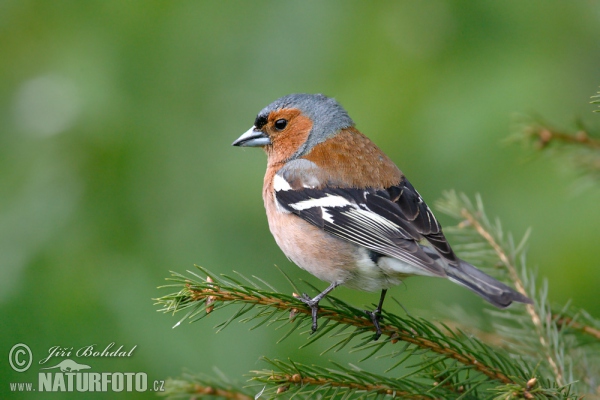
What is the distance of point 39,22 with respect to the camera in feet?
17.8

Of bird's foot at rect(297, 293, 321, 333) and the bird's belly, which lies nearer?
bird's foot at rect(297, 293, 321, 333)

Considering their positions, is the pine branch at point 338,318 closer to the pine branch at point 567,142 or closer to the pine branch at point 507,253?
the pine branch at point 507,253

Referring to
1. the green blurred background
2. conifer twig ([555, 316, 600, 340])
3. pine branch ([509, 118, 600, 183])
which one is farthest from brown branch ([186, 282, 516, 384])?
pine branch ([509, 118, 600, 183])

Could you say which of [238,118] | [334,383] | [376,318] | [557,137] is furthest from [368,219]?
[238,118]

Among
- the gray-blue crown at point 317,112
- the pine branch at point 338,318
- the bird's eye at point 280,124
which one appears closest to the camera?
the pine branch at point 338,318

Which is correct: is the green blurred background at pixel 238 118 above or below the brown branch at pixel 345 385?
above

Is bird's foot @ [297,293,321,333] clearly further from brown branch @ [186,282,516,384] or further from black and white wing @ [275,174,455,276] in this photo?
black and white wing @ [275,174,455,276]

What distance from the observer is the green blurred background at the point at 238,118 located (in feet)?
13.8

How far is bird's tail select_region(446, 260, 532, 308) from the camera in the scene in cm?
261

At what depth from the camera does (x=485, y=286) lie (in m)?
2.72

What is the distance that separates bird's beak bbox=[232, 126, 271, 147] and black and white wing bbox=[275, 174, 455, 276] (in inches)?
26.2

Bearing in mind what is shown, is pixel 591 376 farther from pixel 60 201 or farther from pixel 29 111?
pixel 29 111

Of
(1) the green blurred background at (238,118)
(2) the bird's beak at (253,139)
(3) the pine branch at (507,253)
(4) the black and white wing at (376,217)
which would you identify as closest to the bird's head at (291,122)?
(2) the bird's beak at (253,139)

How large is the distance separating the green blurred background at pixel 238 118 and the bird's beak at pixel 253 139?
44cm
